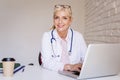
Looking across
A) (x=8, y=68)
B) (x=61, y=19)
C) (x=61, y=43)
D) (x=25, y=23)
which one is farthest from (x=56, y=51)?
(x=25, y=23)

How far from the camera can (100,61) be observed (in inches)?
51.6

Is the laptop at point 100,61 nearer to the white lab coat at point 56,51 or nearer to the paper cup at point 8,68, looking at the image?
the white lab coat at point 56,51

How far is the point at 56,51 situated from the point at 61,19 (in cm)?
26

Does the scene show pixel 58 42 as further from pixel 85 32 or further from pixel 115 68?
pixel 85 32

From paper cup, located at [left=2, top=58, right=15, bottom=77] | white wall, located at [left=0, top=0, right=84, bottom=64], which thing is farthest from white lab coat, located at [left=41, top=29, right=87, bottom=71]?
white wall, located at [left=0, top=0, right=84, bottom=64]

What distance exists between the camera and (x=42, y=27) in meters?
3.97

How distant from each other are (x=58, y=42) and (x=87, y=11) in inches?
81.7

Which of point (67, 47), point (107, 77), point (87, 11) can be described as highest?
point (87, 11)

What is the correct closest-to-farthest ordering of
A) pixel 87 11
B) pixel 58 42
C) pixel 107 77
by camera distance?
pixel 107 77 → pixel 58 42 → pixel 87 11

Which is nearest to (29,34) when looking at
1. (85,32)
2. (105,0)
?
(85,32)

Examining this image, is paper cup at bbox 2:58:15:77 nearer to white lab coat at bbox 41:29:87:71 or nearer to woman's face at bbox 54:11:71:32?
white lab coat at bbox 41:29:87:71

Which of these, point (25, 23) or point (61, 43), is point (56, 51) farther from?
point (25, 23)

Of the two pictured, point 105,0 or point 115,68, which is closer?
point 115,68

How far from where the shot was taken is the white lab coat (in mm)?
1659
